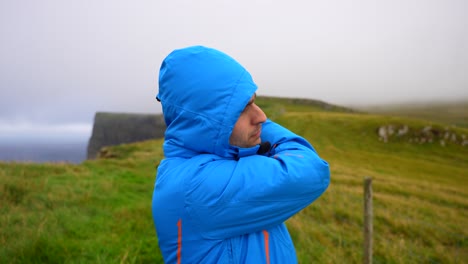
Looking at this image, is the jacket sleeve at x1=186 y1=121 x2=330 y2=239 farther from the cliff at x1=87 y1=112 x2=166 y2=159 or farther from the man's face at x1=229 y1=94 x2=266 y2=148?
the cliff at x1=87 y1=112 x2=166 y2=159

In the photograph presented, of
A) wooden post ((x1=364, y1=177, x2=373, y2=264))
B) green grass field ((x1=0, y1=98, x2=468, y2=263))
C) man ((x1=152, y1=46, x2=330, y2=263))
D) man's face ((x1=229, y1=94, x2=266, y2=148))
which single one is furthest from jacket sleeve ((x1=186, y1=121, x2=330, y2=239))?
wooden post ((x1=364, y1=177, x2=373, y2=264))

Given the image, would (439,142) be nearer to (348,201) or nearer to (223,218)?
(348,201)

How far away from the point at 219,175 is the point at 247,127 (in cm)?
34

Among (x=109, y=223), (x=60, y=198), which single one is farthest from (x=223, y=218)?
(x=60, y=198)

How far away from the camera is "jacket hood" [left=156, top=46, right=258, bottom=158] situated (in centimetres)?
131

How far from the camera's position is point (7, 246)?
368 cm

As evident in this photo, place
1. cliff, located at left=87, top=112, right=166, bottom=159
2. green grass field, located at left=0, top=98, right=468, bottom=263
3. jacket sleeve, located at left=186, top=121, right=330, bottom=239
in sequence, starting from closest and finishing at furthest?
jacket sleeve, located at left=186, top=121, right=330, bottom=239 → green grass field, located at left=0, top=98, right=468, bottom=263 → cliff, located at left=87, top=112, right=166, bottom=159

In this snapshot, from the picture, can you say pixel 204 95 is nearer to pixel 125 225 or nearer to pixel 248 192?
pixel 248 192

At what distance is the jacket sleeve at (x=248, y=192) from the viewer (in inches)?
48.8

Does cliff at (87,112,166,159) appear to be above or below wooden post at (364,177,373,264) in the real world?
below

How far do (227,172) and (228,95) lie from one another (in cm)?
39

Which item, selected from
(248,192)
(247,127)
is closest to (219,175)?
(248,192)

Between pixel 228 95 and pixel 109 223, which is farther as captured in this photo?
pixel 109 223

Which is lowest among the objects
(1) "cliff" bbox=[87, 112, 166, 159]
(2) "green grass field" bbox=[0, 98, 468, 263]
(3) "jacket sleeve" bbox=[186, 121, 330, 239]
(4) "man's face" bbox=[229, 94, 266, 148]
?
(1) "cliff" bbox=[87, 112, 166, 159]
